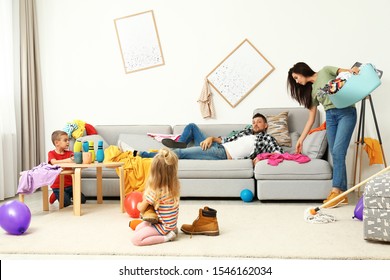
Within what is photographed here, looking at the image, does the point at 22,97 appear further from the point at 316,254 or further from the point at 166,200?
the point at 316,254

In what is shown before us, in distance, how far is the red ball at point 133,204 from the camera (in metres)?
3.57

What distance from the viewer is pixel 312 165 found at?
4293 mm

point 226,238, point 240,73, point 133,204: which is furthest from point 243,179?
point 226,238

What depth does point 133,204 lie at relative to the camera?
3586 millimetres

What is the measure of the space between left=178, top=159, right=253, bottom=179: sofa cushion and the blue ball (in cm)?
15

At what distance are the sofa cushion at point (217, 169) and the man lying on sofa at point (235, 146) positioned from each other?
0.16m

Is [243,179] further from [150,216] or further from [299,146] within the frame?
[150,216]

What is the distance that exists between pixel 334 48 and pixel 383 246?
3.09 m

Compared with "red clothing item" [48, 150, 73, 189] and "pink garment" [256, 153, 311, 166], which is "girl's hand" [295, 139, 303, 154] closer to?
"pink garment" [256, 153, 311, 166]

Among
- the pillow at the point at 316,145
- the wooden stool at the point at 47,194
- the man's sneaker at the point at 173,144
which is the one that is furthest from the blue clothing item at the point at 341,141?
the wooden stool at the point at 47,194

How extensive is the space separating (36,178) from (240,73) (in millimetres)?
2645

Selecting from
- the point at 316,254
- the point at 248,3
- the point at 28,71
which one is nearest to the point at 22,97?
the point at 28,71

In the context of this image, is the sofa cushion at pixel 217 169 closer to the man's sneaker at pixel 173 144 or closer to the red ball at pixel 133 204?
the man's sneaker at pixel 173 144

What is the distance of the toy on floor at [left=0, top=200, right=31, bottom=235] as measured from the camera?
117 inches
